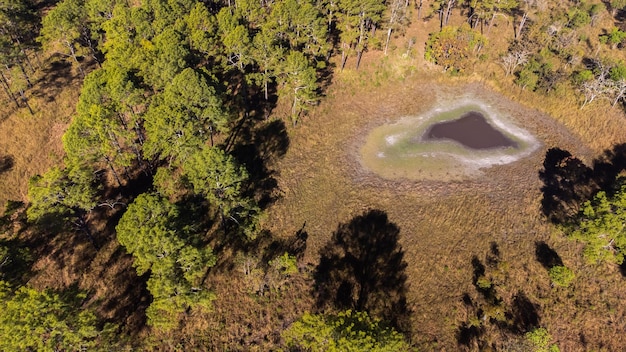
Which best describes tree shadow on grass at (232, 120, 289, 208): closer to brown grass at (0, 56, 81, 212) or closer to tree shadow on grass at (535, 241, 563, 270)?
brown grass at (0, 56, 81, 212)

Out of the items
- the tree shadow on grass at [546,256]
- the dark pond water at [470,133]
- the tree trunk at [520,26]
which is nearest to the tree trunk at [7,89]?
the dark pond water at [470,133]

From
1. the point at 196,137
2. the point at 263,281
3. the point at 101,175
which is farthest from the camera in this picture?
the point at 101,175

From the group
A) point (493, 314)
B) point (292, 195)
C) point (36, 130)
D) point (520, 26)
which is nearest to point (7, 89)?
point (36, 130)

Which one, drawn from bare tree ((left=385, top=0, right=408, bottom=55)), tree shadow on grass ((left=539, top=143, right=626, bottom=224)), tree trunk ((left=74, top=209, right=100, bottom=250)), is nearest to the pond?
tree shadow on grass ((left=539, top=143, right=626, bottom=224))

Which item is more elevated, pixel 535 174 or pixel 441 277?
pixel 535 174

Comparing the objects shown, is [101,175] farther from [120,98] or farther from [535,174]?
[535,174]

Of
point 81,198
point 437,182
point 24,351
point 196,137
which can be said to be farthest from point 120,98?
point 437,182
